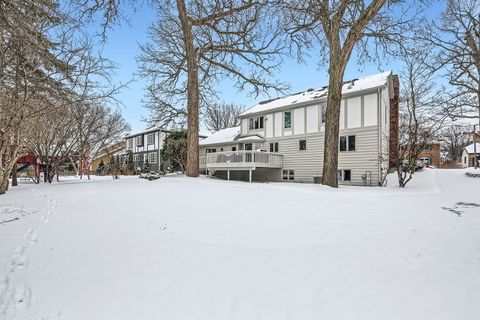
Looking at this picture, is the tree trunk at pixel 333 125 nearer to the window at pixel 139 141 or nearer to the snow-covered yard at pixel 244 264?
the snow-covered yard at pixel 244 264

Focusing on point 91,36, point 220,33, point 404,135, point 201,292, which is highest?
point 220,33

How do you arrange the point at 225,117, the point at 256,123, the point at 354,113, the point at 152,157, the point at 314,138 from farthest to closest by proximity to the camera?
1. the point at 225,117
2. the point at 152,157
3. the point at 256,123
4. the point at 314,138
5. the point at 354,113

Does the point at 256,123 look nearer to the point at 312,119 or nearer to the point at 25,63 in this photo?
the point at 312,119

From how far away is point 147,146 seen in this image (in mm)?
38219

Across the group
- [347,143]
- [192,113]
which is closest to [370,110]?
[347,143]

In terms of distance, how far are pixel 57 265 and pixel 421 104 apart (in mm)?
18680

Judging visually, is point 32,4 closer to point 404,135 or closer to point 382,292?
point 382,292

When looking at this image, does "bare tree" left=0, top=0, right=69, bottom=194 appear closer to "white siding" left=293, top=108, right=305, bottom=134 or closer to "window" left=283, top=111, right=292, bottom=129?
"white siding" left=293, top=108, right=305, bottom=134

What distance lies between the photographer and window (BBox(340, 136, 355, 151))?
17125 millimetres

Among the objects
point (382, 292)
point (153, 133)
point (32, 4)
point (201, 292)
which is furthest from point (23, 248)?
point (153, 133)

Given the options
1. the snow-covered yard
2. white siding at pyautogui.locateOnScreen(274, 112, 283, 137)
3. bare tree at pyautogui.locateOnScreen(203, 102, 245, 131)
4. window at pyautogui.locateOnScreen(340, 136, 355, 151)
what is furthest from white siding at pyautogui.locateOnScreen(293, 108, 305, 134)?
bare tree at pyautogui.locateOnScreen(203, 102, 245, 131)

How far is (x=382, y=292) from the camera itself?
273cm

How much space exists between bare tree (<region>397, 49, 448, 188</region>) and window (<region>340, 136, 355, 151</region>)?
8.33ft

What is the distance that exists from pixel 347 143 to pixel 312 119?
2.93m
